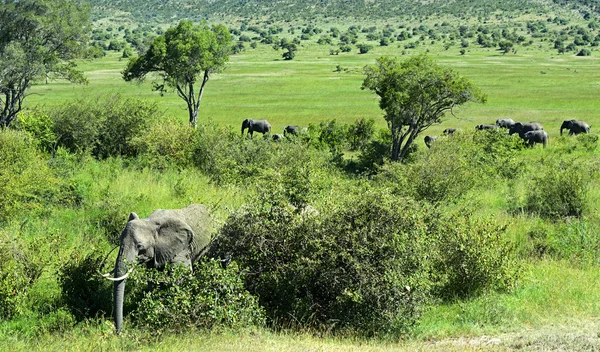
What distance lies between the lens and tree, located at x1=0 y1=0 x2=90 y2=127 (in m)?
30.7

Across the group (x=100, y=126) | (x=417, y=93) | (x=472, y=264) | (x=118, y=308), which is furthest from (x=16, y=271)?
(x=417, y=93)

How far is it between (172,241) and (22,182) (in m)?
7.66

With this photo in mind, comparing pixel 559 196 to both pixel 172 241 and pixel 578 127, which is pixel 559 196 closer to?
pixel 172 241

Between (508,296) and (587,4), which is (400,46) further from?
(508,296)

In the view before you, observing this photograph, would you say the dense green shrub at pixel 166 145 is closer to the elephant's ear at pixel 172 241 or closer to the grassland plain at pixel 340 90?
the grassland plain at pixel 340 90

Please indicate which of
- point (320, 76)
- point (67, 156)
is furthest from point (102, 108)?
point (320, 76)

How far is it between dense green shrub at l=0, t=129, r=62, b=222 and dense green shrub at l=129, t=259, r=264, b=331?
295 inches

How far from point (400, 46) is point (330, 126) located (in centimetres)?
9602

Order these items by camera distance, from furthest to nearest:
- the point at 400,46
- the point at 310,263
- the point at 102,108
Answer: the point at 400,46 → the point at 102,108 → the point at 310,263

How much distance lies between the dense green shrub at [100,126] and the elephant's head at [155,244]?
15709mm

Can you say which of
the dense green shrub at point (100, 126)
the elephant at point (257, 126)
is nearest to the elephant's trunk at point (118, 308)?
the dense green shrub at point (100, 126)

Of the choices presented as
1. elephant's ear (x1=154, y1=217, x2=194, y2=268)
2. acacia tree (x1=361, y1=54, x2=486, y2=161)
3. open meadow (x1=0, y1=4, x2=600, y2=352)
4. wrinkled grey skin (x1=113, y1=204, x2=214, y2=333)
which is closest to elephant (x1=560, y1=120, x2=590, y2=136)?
acacia tree (x1=361, y1=54, x2=486, y2=161)

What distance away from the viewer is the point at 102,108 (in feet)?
95.8

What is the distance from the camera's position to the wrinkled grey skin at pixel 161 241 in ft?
37.8
